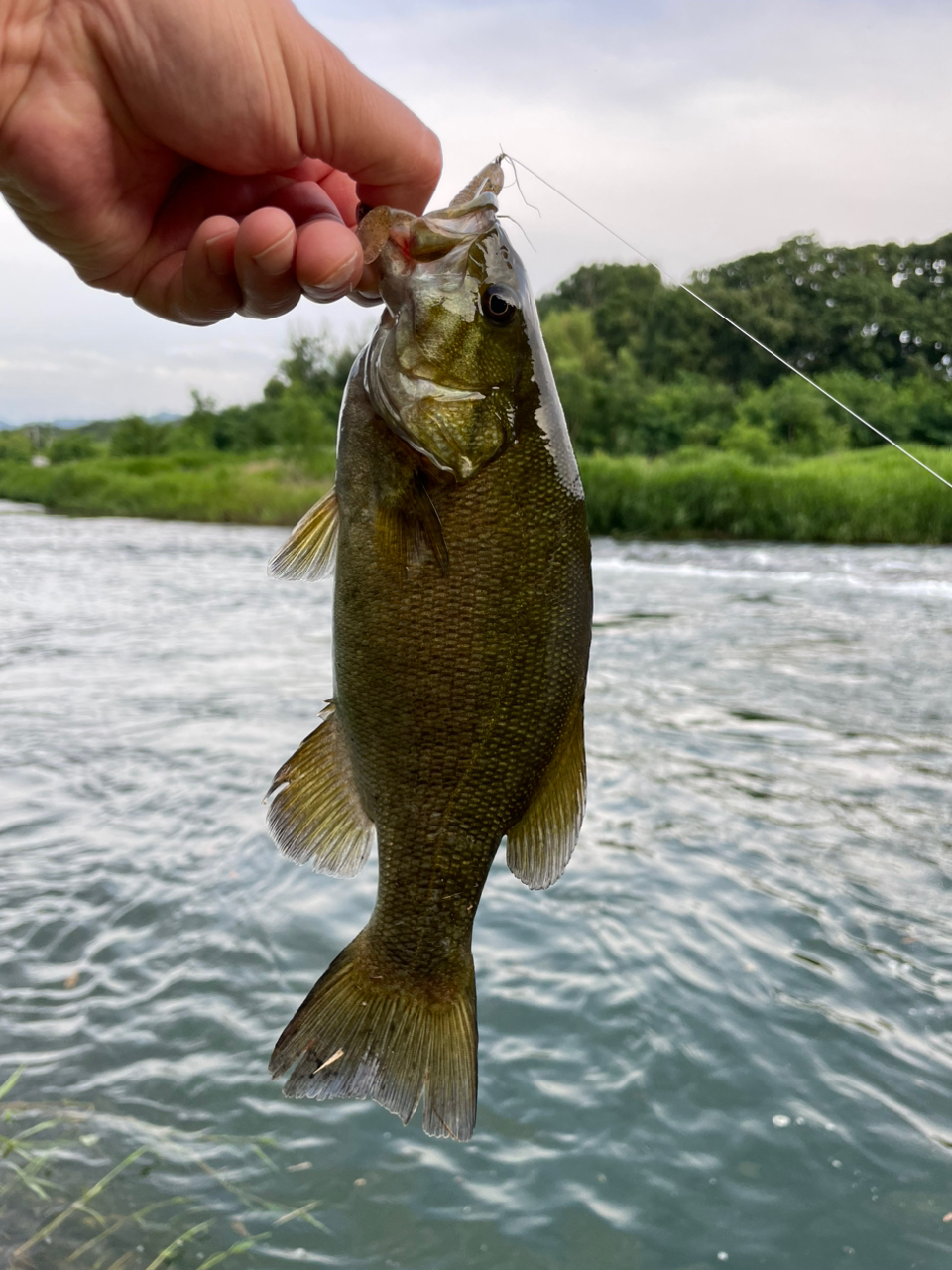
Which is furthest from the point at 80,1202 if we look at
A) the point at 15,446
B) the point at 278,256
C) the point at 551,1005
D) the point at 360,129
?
the point at 15,446

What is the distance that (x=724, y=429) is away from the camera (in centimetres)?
4603

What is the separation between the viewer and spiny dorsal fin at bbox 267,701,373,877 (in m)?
2.02

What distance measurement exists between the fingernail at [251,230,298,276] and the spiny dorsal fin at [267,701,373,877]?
925 mm

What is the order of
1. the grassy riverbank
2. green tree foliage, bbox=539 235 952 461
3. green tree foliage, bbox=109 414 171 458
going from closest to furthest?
the grassy riverbank → green tree foliage, bbox=539 235 952 461 → green tree foliage, bbox=109 414 171 458

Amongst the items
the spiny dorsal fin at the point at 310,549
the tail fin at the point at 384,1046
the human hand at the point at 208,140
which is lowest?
the tail fin at the point at 384,1046

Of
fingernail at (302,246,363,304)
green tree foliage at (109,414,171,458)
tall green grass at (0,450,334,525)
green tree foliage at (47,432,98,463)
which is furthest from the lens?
green tree foliage at (47,432,98,463)

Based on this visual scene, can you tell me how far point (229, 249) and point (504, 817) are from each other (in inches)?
54.6

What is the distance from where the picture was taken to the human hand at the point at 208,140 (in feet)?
7.14

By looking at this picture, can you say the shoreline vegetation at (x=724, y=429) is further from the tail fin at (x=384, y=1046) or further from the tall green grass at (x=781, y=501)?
the tail fin at (x=384, y=1046)

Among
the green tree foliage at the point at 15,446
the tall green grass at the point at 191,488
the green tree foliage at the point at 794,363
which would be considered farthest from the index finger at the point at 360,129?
the green tree foliage at the point at 15,446

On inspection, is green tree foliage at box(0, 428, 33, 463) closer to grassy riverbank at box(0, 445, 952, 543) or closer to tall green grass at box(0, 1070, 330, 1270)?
grassy riverbank at box(0, 445, 952, 543)

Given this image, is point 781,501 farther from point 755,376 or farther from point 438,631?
point 438,631

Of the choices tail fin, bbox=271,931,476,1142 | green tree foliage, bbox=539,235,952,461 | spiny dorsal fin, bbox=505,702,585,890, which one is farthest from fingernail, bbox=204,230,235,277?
green tree foliage, bbox=539,235,952,461

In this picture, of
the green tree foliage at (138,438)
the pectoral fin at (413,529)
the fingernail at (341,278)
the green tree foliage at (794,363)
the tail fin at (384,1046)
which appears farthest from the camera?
the green tree foliage at (138,438)
